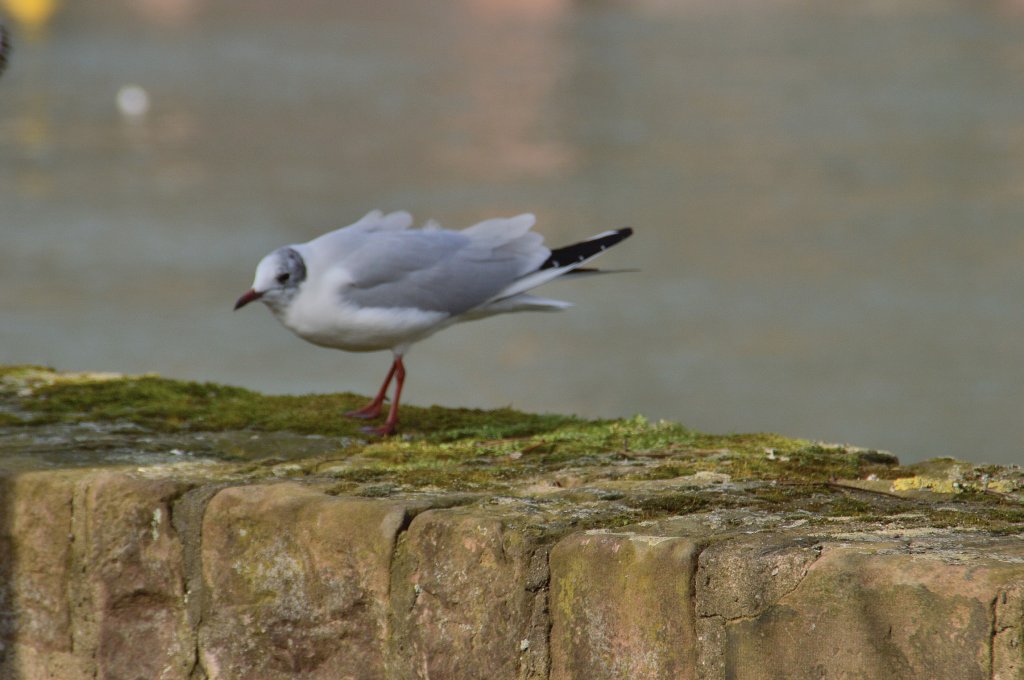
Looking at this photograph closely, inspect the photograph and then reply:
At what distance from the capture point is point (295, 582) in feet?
8.52

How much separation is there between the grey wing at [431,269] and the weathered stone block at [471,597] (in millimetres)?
1408

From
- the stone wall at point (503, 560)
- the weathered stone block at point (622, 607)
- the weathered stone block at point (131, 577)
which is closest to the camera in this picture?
the stone wall at point (503, 560)

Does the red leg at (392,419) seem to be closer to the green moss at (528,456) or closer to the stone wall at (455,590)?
the green moss at (528,456)

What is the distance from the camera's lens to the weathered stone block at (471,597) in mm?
2354

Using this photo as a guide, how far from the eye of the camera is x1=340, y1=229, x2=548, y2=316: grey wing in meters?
3.79

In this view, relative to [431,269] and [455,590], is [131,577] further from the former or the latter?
[431,269]

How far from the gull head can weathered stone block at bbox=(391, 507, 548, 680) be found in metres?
1.44

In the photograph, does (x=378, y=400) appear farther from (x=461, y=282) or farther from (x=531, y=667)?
(x=531, y=667)

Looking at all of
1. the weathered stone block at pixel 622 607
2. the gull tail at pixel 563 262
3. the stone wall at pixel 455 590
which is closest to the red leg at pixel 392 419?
the gull tail at pixel 563 262

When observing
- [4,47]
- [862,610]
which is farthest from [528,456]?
[4,47]

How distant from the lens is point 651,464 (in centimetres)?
298

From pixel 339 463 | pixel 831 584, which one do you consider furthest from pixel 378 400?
pixel 831 584

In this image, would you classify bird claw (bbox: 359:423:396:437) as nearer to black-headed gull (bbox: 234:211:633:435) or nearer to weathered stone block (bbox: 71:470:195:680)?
black-headed gull (bbox: 234:211:633:435)

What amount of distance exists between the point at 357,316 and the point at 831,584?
2.02 metres
